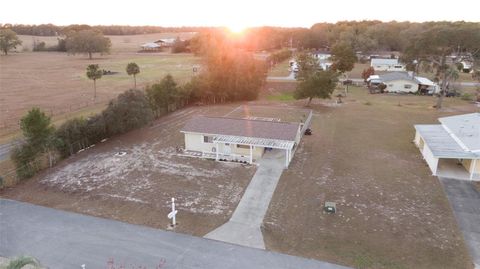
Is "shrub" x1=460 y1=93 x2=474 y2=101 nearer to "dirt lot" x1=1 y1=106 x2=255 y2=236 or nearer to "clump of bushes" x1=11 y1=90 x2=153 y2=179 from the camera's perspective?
"dirt lot" x1=1 y1=106 x2=255 y2=236

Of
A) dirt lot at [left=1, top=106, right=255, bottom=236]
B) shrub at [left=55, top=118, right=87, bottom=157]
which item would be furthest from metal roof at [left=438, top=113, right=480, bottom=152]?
shrub at [left=55, top=118, right=87, bottom=157]

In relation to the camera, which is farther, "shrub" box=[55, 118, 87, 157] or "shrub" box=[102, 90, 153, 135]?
"shrub" box=[102, 90, 153, 135]

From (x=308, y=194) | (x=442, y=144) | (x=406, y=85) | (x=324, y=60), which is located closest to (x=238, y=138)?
(x=308, y=194)

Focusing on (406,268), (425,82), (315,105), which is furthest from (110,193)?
(425,82)

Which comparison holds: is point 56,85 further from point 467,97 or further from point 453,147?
point 467,97

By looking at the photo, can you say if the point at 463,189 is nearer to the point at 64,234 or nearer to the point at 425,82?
the point at 64,234

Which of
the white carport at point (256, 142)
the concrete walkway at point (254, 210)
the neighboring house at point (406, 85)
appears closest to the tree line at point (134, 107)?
the white carport at point (256, 142)
